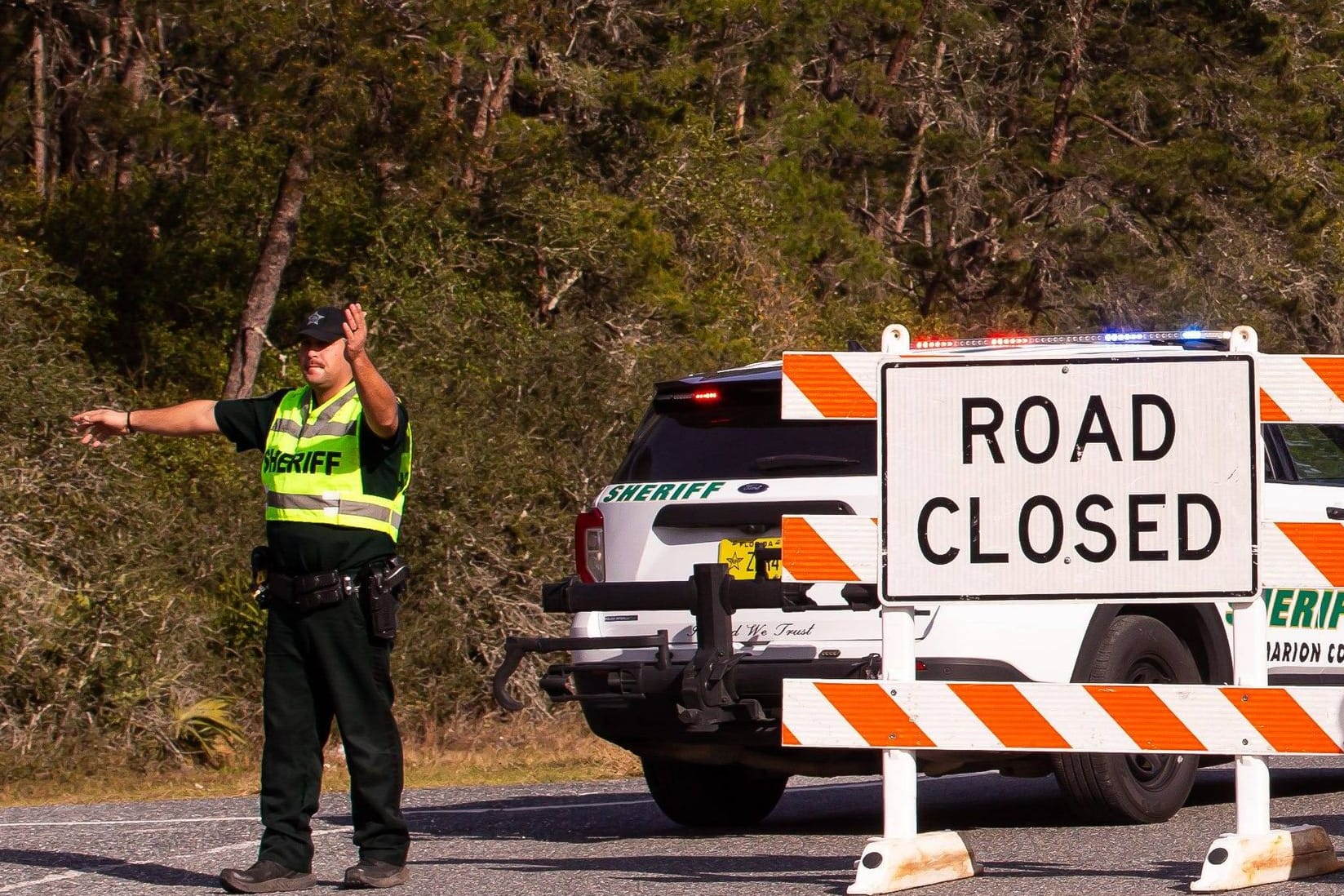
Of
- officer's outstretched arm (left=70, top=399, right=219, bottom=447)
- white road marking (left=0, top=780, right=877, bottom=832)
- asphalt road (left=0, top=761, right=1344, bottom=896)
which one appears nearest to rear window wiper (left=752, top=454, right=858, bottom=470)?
asphalt road (left=0, top=761, right=1344, bottom=896)

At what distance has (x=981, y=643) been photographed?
313 inches

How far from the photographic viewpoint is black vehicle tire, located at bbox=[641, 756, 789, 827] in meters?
9.37

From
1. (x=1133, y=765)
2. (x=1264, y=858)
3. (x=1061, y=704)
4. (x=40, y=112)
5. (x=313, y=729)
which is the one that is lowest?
(x=1264, y=858)

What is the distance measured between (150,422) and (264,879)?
1.66m

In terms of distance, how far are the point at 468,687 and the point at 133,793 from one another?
14.6 ft

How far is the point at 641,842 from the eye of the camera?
8758 millimetres

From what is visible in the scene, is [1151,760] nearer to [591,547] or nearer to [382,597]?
[591,547]

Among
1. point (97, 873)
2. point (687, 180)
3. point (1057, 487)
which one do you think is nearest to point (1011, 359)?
point (1057, 487)

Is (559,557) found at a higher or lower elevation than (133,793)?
higher

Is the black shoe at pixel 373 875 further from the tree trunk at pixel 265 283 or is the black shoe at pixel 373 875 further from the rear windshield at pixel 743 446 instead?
the tree trunk at pixel 265 283

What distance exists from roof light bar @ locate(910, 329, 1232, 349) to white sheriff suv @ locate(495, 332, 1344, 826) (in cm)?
2

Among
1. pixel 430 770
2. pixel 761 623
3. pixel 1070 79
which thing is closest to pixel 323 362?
pixel 761 623

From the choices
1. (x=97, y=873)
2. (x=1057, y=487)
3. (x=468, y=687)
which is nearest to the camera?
(x=1057, y=487)

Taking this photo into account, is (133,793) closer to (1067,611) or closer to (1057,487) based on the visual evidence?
(1067,611)
